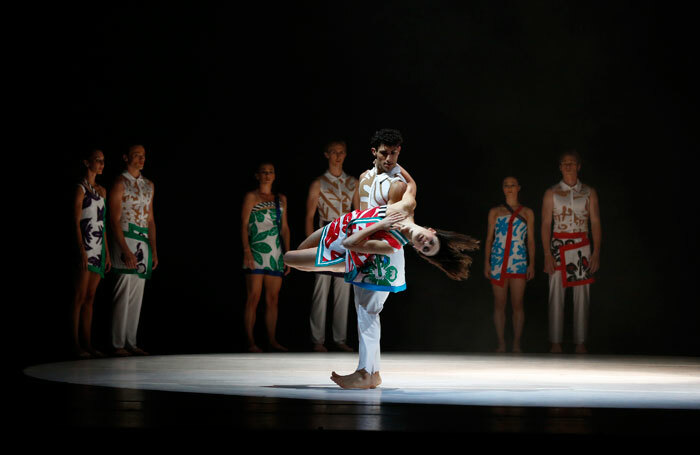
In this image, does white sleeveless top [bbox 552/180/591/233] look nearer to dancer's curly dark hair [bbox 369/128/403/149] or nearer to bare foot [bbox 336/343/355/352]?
bare foot [bbox 336/343/355/352]

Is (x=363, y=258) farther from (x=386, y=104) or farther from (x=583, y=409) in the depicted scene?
(x=386, y=104)

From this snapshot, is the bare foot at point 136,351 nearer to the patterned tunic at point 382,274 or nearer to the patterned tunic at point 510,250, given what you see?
the patterned tunic at point 510,250

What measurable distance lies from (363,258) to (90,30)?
4715 mm

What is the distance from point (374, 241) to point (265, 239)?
3471 millimetres

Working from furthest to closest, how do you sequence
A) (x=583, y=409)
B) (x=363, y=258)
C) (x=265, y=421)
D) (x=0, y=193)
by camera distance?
(x=0, y=193), (x=363, y=258), (x=583, y=409), (x=265, y=421)

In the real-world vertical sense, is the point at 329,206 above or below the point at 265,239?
above

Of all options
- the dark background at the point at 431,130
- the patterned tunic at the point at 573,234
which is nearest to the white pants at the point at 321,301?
the dark background at the point at 431,130

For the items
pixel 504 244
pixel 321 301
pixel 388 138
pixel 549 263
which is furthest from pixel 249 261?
pixel 388 138

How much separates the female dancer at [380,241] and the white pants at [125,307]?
2822 millimetres

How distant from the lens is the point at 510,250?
8.00m

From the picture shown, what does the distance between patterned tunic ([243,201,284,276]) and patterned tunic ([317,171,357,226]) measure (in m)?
0.35

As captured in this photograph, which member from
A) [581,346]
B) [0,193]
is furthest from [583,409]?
[0,193]

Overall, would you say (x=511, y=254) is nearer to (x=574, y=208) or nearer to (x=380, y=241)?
(x=574, y=208)

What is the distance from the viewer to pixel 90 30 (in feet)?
27.3
